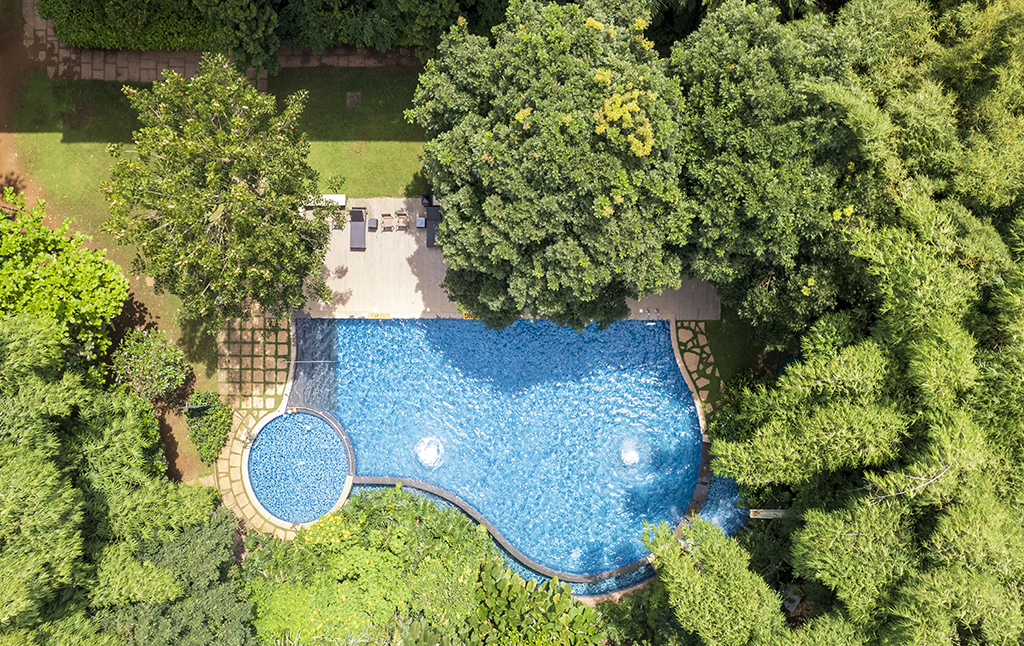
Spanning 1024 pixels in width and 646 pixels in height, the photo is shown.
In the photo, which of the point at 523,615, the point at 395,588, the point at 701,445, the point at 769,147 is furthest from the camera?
the point at 701,445

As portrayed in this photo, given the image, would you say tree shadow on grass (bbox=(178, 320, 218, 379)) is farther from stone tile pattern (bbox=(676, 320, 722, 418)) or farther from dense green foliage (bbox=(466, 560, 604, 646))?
stone tile pattern (bbox=(676, 320, 722, 418))

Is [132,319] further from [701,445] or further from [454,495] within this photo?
[701,445]

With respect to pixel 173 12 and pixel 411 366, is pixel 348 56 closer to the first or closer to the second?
pixel 173 12

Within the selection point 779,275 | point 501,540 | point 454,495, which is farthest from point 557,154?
point 501,540

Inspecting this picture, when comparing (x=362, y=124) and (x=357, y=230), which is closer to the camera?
(x=357, y=230)

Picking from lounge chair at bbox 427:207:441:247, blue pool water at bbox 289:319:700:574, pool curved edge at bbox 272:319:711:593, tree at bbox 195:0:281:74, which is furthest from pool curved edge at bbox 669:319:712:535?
tree at bbox 195:0:281:74

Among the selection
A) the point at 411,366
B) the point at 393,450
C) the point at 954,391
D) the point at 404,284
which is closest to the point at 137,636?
the point at 393,450
